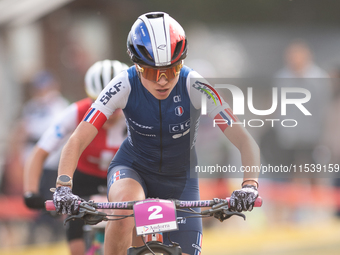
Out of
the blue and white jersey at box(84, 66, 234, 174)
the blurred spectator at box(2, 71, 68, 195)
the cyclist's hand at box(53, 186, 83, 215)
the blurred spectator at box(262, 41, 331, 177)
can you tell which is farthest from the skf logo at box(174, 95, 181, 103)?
the blurred spectator at box(2, 71, 68, 195)

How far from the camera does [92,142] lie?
17.3 feet

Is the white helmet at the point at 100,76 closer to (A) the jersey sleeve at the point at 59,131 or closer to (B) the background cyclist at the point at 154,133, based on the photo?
(A) the jersey sleeve at the point at 59,131

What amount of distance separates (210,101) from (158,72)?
0.46m

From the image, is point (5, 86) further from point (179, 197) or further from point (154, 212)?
point (154, 212)

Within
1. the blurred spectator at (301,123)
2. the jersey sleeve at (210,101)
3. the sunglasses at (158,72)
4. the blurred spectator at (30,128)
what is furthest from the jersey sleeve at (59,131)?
the blurred spectator at (301,123)

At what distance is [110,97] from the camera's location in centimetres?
350

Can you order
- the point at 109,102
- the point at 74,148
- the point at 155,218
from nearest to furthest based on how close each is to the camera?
1. the point at 155,218
2. the point at 74,148
3. the point at 109,102

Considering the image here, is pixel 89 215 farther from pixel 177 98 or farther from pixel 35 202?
pixel 35 202

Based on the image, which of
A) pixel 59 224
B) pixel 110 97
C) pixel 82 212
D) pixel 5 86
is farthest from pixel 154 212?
pixel 5 86

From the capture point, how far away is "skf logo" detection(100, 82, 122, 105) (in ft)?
11.5

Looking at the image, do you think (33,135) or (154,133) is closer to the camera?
(154,133)

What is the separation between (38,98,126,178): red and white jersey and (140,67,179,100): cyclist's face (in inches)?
69.5

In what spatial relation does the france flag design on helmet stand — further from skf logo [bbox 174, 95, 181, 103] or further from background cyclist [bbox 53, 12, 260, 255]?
skf logo [bbox 174, 95, 181, 103]

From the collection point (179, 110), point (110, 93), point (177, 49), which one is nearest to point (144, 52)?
point (177, 49)
